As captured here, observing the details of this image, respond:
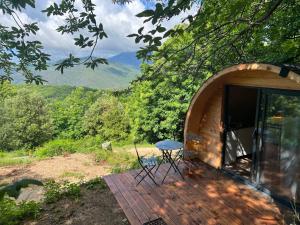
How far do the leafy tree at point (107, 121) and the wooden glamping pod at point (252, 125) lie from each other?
14104 millimetres

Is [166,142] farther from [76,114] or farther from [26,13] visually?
[76,114]

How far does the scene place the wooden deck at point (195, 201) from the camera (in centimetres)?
484

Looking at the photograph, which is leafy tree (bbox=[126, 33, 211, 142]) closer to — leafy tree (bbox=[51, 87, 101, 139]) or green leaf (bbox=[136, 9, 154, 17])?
leafy tree (bbox=[51, 87, 101, 139])

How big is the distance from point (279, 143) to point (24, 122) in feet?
69.7

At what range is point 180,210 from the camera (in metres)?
5.12

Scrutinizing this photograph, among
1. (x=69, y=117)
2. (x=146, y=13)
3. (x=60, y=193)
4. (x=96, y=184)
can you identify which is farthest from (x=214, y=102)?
(x=69, y=117)

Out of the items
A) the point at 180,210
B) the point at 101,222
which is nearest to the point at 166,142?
the point at 180,210

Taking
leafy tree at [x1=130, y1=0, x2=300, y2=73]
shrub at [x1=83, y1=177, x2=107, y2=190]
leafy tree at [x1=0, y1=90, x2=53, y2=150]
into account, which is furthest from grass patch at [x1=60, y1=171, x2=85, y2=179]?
leafy tree at [x1=0, y1=90, x2=53, y2=150]

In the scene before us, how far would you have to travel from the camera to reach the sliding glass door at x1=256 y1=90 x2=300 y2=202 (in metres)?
4.97

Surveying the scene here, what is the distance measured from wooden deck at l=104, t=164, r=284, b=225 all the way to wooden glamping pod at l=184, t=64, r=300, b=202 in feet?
1.73

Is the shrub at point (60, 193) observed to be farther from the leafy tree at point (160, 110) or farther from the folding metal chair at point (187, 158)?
the leafy tree at point (160, 110)

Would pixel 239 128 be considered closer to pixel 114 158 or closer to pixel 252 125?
pixel 252 125

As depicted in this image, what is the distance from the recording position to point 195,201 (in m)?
5.48

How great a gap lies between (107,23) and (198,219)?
12.3ft
